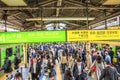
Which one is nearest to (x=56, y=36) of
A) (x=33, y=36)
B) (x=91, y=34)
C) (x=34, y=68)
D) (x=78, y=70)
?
(x=33, y=36)

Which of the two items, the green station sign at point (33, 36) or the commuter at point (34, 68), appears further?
the commuter at point (34, 68)

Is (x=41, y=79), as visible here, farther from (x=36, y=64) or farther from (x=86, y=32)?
(x=86, y=32)

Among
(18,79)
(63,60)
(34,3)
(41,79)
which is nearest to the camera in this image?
(18,79)

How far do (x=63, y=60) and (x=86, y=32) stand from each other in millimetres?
6760

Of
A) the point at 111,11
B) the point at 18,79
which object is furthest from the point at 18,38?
the point at 111,11

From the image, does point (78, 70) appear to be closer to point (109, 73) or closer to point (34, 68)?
point (109, 73)

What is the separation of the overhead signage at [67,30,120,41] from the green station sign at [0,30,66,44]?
0.28 meters

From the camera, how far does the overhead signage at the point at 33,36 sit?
766 cm

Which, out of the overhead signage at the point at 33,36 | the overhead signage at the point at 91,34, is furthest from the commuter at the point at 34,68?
the overhead signage at the point at 91,34

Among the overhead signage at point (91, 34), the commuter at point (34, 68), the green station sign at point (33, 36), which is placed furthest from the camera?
the commuter at point (34, 68)

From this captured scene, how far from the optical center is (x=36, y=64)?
1021 cm

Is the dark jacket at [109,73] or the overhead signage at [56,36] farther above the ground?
the overhead signage at [56,36]

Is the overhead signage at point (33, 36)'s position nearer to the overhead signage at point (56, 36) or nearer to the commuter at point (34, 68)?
the overhead signage at point (56, 36)

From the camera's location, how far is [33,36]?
302 inches
